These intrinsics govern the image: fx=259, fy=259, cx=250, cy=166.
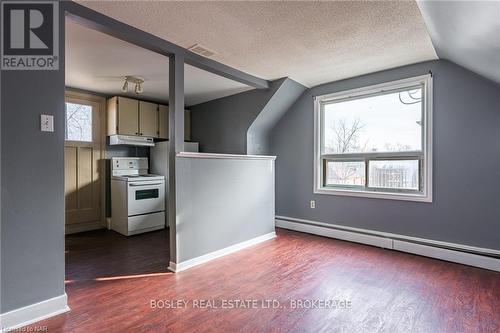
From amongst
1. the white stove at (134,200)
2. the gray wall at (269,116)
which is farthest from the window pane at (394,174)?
the white stove at (134,200)

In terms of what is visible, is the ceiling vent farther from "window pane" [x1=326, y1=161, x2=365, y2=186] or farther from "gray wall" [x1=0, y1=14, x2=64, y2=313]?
"window pane" [x1=326, y1=161, x2=365, y2=186]

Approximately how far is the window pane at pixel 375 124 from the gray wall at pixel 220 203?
108 centimetres

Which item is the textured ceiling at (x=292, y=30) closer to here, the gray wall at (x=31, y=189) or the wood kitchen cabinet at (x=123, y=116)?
the gray wall at (x=31, y=189)

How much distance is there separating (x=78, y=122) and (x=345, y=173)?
→ 14.0ft

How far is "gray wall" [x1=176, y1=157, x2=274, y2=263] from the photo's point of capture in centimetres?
272

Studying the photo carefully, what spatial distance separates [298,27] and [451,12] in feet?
3.66

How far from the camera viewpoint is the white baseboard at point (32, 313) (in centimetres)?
166

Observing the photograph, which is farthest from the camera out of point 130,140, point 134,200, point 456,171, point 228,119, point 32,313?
point 228,119

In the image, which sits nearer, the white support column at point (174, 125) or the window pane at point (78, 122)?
the white support column at point (174, 125)

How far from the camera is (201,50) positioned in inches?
107

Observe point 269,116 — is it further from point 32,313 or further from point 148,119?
point 32,313

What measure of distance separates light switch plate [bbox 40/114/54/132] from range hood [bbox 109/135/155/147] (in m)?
2.44

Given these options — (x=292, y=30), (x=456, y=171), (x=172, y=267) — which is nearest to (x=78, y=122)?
(x=172, y=267)

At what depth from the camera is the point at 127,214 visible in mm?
3941
